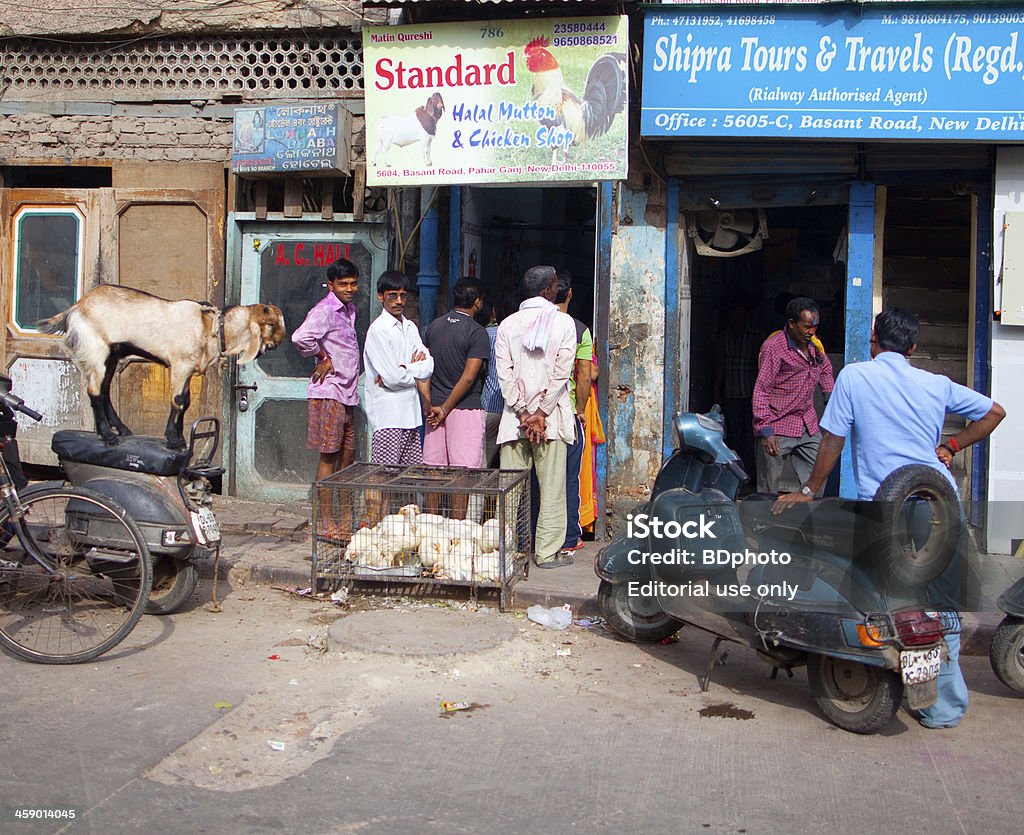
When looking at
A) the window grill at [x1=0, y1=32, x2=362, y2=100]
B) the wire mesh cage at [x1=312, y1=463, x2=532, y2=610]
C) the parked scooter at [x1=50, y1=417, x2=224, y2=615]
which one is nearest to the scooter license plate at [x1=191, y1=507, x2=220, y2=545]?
the parked scooter at [x1=50, y1=417, x2=224, y2=615]

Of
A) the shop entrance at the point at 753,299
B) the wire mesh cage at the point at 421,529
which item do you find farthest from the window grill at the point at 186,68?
the wire mesh cage at the point at 421,529

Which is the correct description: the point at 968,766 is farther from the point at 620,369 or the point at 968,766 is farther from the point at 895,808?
the point at 620,369

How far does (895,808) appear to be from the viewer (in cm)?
382

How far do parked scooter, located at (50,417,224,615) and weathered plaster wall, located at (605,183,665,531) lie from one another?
3.11 m

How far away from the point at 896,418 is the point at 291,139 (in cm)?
532

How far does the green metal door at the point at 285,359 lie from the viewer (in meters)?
8.58

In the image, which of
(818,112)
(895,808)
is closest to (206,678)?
(895,808)

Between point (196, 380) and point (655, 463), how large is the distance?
371 centimetres

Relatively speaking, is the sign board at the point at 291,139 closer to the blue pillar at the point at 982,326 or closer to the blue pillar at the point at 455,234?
the blue pillar at the point at 455,234

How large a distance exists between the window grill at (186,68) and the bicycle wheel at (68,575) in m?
4.52

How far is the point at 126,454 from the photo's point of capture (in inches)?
229

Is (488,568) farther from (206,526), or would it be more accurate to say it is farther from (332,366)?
(332,366)

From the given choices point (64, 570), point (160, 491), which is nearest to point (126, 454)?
point (160, 491)

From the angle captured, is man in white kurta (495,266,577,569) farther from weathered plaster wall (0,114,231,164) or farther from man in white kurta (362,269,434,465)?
weathered plaster wall (0,114,231,164)
